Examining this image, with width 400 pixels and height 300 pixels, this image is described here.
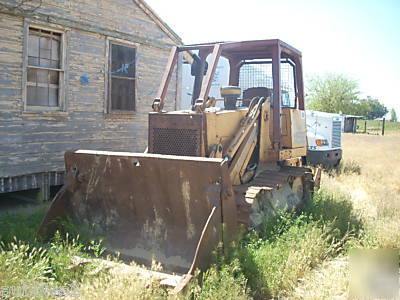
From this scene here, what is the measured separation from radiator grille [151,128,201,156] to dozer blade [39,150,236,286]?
2.07 ft

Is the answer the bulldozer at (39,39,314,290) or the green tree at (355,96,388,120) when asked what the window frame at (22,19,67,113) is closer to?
the bulldozer at (39,39,314,290)

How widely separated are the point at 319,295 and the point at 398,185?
857 centimetres

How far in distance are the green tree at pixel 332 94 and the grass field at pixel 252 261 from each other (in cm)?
5104

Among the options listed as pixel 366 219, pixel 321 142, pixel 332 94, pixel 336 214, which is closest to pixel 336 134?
pixel 321 142

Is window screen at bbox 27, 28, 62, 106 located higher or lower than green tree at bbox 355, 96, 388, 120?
lower

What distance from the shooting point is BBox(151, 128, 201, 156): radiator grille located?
17.2ft

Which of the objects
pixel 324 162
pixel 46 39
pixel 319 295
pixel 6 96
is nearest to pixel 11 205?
pixel 6 96

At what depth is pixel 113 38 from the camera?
31.8 ft

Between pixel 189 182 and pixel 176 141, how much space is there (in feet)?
2.97

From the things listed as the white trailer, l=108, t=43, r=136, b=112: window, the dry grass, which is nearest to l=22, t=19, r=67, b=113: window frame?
l=108, t=43, r=136, b=112: window

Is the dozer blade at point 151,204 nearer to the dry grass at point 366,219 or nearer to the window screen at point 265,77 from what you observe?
the dry grass at point 366,219

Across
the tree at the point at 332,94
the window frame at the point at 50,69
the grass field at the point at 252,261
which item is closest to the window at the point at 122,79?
the window frame at the point at 50,69

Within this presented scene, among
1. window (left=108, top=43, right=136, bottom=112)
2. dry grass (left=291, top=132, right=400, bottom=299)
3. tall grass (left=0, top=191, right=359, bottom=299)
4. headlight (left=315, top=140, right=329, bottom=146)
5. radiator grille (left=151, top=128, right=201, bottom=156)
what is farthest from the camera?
headlight (left=315, top=140, right=329, bottom=146)

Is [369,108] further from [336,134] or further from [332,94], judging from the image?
[336,134]
